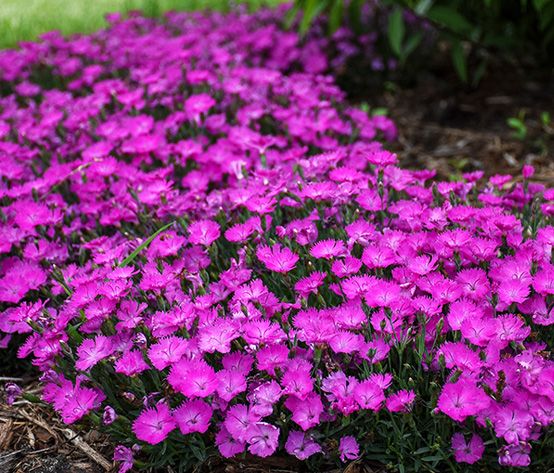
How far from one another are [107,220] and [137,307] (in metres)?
0.66

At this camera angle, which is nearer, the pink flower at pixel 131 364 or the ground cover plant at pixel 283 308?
the ground cover plant at pixel 283 308

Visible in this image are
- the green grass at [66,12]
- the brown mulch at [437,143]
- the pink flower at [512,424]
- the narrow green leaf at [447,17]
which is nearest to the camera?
the pink flower at [512,424]

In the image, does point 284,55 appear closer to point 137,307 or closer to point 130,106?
point 130,106

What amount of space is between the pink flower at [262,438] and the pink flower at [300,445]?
0.05 meters

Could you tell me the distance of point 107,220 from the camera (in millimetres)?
2498

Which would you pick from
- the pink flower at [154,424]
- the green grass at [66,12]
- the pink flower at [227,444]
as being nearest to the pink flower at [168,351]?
the pink flower at [154,424]

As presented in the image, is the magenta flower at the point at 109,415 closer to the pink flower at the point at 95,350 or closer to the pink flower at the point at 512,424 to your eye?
the pink flower at the point at 95,350

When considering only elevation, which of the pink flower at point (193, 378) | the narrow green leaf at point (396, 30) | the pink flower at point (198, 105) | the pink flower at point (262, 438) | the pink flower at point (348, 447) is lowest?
the pink flower at point (348, 447)

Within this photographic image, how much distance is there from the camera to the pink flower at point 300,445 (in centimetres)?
164

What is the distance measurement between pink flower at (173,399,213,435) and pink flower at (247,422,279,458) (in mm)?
116

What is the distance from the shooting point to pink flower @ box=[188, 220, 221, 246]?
214 centimetres

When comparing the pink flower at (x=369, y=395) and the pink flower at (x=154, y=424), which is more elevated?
the pink flower at (x=369, y=395)

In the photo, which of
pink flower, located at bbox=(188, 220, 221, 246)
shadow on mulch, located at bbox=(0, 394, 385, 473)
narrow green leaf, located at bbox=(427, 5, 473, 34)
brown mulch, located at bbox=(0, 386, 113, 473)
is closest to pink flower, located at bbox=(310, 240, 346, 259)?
pink flower, located at bbox=(188, 220, 221, 246)

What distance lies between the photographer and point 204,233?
216 cm
